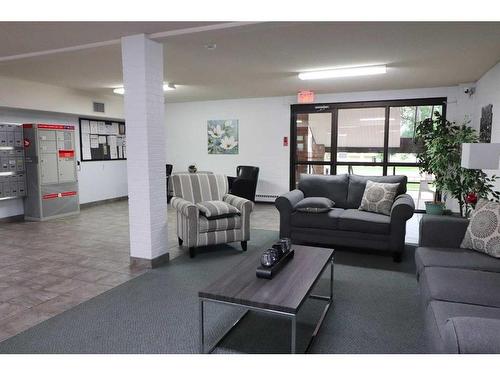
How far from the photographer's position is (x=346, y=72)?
5.05m

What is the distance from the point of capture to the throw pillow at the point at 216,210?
408 cm

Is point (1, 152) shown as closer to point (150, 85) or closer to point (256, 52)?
point (150, 85)

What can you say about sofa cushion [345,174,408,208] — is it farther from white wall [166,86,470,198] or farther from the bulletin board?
the bulletin board

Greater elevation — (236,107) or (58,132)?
(236,107)

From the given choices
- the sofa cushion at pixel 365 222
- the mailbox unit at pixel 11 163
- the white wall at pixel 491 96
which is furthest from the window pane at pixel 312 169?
the mailbox unit at pixel 11 163

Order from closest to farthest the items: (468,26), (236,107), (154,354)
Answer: (154,354) → (468,26) → (236,107)

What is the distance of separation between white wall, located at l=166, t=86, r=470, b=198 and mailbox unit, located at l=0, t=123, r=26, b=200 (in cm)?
341

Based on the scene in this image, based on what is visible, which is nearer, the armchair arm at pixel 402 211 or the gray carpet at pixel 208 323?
the gray carpet at pixel 208 323

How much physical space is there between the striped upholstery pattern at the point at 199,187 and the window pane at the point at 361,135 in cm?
337

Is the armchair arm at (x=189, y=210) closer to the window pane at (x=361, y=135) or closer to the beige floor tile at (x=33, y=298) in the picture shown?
the beige floor tile at (x=33, y=298)

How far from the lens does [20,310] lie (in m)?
2.76

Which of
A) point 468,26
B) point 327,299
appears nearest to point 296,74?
point 468,26
